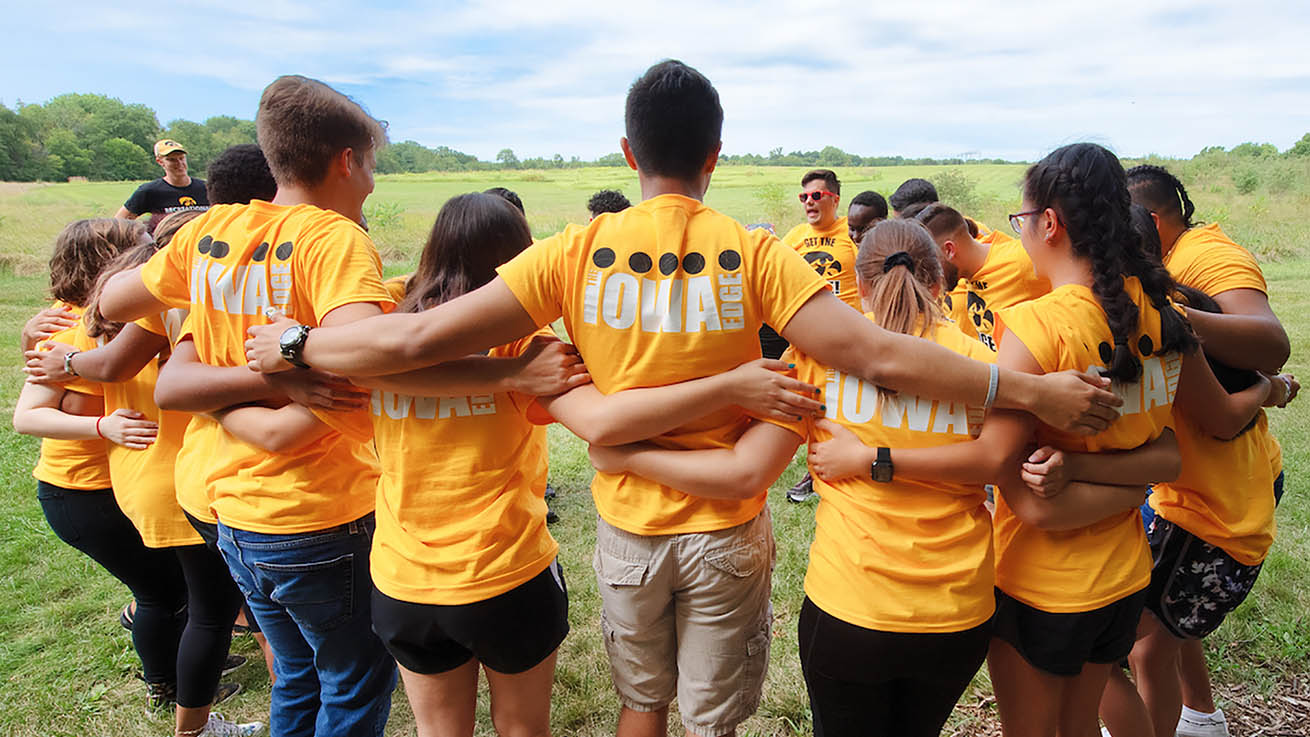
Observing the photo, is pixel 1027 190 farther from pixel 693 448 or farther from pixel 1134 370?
pixel 693 448

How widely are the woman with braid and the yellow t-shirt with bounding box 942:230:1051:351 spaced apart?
3.83 feet

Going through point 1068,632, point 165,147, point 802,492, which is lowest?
point 802,492

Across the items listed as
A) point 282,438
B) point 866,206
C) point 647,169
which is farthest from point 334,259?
point 866,206

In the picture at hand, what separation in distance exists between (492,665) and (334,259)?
1207 mm

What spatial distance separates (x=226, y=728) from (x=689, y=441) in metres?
2.57

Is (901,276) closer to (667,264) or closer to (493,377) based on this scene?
(667,264)

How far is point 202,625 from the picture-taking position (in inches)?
109

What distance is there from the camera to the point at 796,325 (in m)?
1.80

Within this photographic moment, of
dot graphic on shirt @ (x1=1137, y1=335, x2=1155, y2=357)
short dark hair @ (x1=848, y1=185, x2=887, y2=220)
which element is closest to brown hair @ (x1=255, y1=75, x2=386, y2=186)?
dot graphic on shirt @ (x1=1137, y1=335, x2=1155, y2=357)

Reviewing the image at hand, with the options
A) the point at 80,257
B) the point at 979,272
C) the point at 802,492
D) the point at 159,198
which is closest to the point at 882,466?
the point at 979,272

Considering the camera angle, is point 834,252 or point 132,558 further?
point 834,252

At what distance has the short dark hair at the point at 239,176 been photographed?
8.34 ft

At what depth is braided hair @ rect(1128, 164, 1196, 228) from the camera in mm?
2783

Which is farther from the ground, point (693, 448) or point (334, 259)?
point (334, 259)
